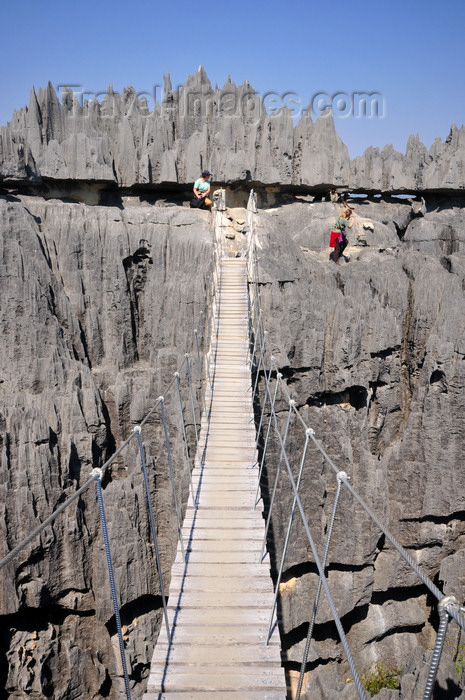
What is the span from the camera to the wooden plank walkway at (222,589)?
3.09m

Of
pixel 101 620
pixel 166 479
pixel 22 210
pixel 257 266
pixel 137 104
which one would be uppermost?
pixel 137 104

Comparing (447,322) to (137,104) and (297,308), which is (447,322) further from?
(137,104)

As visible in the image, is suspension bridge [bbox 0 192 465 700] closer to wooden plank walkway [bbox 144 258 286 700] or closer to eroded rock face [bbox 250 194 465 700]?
wooden plank walkway [bbox 144 258 286 700]

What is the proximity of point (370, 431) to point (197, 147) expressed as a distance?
614cm

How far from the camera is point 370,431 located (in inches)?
375

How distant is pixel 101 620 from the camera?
301 inches

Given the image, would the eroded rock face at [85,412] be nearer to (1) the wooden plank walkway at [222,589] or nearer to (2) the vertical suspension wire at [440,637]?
(1) the wooden plank walkway at [222,589]

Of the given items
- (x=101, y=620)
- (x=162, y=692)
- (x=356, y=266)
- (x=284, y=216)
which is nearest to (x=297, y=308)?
(x=356, y=266)

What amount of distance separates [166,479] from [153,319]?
2.53 metres

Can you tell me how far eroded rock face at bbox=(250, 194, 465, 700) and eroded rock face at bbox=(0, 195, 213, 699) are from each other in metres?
1.66

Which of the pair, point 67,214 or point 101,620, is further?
point 67,214

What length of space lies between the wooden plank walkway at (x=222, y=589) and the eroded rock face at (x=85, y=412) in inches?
107

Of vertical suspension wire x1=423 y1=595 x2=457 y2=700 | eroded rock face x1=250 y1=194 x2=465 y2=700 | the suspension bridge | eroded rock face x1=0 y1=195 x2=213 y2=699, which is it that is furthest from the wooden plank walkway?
eroded rock face x1=250 y1=194 x2=465 y2=700

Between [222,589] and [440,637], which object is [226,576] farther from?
[440,637]
